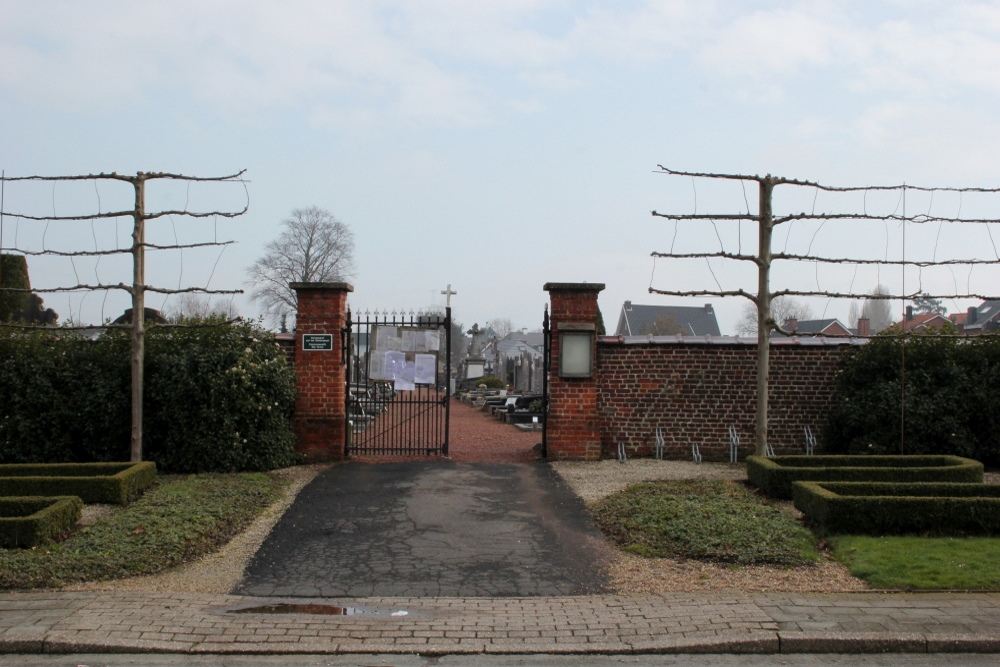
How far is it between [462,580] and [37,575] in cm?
346

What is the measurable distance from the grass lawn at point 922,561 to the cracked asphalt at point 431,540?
2.22m

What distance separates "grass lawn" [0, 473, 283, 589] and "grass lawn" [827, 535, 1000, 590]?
5909 mm

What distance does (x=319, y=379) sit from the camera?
41.4 ft

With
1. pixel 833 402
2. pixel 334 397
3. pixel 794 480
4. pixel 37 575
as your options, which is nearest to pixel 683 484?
pixel 794 480

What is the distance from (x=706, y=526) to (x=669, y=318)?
44089mm

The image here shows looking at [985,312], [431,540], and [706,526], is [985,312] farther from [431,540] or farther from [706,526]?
[431,540]

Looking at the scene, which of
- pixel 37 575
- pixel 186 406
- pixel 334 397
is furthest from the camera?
pixel 334 397

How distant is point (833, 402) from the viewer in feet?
43.0

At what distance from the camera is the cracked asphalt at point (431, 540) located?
7152 millimetres

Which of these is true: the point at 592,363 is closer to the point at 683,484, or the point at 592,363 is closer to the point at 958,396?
the point at 683,484

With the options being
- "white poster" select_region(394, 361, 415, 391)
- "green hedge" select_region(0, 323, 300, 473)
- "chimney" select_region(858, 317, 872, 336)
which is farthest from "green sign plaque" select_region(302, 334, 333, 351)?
"chimney" select_region(858, 317, 872, 336)

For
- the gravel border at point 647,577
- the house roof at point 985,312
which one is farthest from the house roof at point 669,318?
the gravel border at point 647,577

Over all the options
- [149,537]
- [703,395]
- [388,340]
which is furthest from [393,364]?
[149,537]

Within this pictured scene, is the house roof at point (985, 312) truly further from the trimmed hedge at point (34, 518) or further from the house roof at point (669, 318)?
the trimmed hedge at point (34, 518)
